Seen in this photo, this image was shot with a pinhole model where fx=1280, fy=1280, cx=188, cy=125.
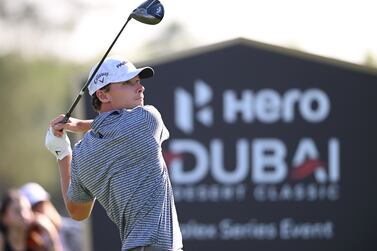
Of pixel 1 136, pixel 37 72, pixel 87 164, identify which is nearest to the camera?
pixel 87 164

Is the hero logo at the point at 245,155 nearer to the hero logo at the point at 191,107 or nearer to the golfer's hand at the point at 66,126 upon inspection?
the hero logo at the point at 191,107

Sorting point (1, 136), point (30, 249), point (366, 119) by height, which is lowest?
point (1, 136)

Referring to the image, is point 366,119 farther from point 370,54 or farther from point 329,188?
point 370,54

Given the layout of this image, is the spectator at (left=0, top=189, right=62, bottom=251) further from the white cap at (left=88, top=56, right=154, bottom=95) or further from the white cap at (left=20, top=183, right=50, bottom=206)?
the white cap at (left=88, top=56, right=154, bottom=95)

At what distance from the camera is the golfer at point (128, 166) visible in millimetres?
6430

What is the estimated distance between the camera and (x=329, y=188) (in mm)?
10766

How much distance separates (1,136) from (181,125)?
32670mm

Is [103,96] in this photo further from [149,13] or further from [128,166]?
[149,13]

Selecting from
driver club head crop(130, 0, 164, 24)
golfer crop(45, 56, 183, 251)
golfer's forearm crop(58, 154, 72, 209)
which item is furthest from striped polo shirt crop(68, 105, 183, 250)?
driver club head crop(130, 0, 164, 24)

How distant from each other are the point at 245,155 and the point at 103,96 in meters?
4.07

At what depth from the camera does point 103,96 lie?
675 cm

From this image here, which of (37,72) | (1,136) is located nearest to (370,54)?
(1,136)

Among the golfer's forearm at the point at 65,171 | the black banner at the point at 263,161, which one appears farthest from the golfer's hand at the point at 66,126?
the black banner at the point at 263,161

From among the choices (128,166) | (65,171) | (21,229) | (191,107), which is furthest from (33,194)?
(128,166)
